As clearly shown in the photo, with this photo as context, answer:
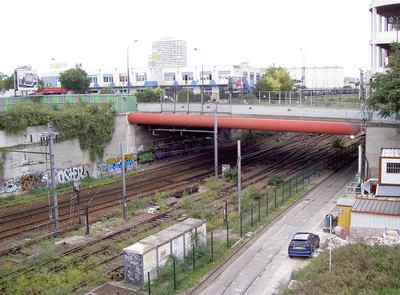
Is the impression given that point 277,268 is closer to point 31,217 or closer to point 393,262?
point 393,262

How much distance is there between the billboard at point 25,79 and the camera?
1990 inches

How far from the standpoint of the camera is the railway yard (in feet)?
68.5

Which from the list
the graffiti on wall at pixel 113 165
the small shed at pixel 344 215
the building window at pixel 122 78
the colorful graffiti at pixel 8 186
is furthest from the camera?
the building window at pixel 122 78

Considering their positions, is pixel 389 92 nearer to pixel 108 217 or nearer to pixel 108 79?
pixel 108 217

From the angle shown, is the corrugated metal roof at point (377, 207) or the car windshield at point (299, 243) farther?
the corrugated metal roof at point (377, 207)

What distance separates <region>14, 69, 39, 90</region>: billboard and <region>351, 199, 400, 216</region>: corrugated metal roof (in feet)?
136

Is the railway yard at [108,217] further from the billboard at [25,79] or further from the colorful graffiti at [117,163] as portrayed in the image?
the billboard at [25,79]

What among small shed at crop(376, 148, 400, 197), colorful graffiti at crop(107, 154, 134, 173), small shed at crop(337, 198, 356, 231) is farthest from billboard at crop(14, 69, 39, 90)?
small shed at crop(376, 148, 400, 197)

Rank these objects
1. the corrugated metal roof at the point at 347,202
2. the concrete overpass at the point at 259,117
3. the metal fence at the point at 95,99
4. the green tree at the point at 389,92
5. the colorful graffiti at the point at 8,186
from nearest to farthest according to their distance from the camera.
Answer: the corrugated metal roof at the point at 347,202 < the green tree at the point at 389,92 < the colorful graffiti at the point at 8,186 < the concrete overpass at the point at 259,117 < the metal fence at the point at 95,99

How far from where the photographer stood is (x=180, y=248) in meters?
20.5

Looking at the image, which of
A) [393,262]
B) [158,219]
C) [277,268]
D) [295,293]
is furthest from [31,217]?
[393,262]

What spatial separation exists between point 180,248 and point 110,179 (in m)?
24.4

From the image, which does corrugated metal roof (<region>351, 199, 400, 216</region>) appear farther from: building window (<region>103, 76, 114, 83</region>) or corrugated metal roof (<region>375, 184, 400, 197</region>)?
building window (<region>103, 76, 114, 83</region>)

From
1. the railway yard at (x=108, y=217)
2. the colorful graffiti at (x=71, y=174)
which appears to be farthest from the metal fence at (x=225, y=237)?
the colorful graffiti at (x=71, y=174)
